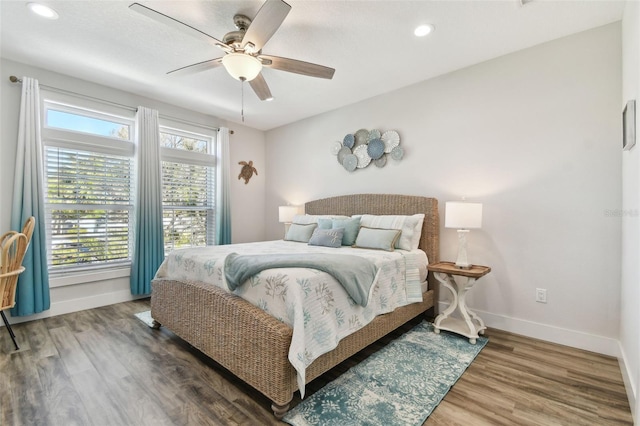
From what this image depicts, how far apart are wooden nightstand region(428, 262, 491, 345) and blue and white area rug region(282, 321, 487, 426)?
10cm

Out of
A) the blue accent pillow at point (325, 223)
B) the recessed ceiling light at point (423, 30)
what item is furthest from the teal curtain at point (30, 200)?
the recessed ceiling light at point (423, 30)

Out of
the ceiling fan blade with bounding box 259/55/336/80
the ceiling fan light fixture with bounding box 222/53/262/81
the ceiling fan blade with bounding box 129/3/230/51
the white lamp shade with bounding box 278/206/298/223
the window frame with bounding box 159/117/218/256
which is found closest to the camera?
the ceiling fan blade with bounding box 129/3/230/51

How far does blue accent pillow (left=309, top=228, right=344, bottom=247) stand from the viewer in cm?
319

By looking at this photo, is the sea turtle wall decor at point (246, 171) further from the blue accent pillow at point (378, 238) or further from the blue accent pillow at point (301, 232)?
the blue accent pillow at point (378, 238)

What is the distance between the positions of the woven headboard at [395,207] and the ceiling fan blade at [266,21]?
220cm

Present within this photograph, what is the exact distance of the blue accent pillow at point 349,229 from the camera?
10.8 ft

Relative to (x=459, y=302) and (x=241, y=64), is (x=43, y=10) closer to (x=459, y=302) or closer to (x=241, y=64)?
(x=241, y=64)

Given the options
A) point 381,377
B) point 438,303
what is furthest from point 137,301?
point 438,303

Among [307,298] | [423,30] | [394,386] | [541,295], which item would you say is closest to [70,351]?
[307,298]

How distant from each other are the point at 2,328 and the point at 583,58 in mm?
5886

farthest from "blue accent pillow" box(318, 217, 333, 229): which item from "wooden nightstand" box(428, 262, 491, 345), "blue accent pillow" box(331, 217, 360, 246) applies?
"wooden nightstand" box(428, 262, 491, 345)

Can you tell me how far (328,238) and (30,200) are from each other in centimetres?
309

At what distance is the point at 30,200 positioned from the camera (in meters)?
2.95

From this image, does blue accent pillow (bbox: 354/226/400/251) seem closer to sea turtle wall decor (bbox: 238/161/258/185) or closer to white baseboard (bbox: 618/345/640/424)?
white baseboard (bbox: 618/345/640/424)
